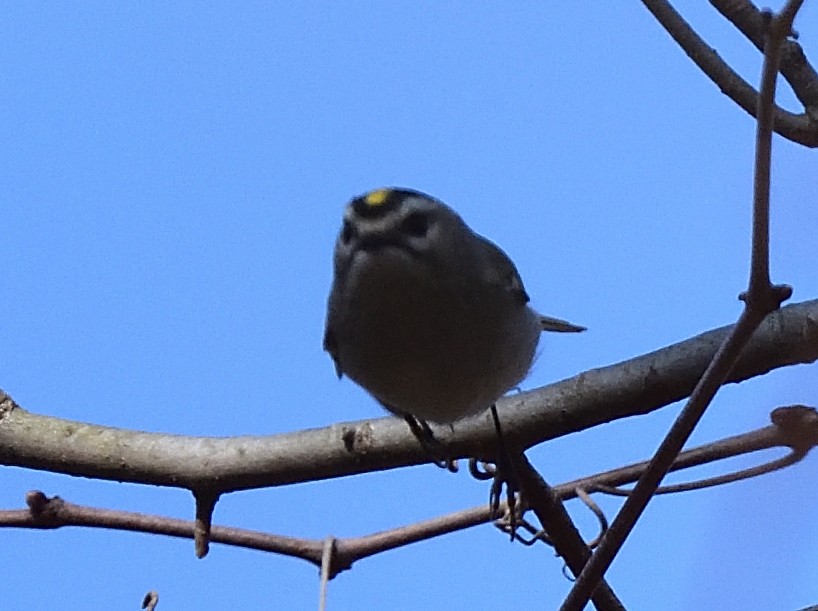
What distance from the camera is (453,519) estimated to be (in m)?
1.13

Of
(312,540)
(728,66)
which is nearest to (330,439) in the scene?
(312,540)

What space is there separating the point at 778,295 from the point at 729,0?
484mm

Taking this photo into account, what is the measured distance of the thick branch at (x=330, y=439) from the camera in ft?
3.33

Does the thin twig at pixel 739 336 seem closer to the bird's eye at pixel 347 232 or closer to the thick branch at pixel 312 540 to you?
the thick branch at pixel 312 540

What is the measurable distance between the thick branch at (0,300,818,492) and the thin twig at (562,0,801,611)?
35 cm

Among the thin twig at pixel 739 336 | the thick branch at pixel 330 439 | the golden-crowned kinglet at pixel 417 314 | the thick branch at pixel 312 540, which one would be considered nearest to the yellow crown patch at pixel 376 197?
the golden-crowned kinglet at pixel 417 314

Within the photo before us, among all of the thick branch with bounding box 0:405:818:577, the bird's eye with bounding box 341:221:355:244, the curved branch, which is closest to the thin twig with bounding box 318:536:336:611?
the thick branch with bounding box 0:405:818:577

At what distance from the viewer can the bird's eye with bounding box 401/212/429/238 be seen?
1114mm

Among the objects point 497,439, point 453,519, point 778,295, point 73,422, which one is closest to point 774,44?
point 778,295

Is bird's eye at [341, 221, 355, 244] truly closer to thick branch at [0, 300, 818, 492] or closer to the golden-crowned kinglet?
the golden-crowned kinglet

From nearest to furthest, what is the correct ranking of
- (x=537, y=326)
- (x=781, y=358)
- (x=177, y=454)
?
(x=781, y=358)
(x=177, y=454)
(x=537, y=326)

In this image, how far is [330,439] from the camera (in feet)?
3.59

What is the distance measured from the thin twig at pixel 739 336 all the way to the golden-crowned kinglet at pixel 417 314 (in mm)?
428

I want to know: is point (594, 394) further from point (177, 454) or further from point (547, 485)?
point (177, 454)
